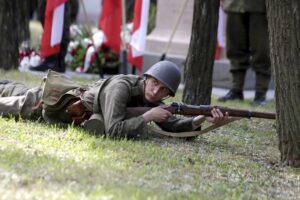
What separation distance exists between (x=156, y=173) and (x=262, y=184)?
0.70m

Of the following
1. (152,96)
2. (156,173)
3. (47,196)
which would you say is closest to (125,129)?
(152,96)

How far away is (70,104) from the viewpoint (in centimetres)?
598

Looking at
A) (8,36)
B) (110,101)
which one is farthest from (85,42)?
(110,101)

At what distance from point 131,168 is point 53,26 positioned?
6.35 metres

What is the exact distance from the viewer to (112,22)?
39.3 feet

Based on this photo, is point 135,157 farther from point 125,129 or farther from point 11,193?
point 11,193

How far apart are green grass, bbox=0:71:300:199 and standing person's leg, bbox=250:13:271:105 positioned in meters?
3.10

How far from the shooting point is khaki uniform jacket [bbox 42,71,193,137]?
5.57 metres

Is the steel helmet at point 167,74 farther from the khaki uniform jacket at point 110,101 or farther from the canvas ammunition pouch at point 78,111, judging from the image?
the canvas ammunition pouch at point 78,111

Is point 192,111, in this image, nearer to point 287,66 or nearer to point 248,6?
point 287,66

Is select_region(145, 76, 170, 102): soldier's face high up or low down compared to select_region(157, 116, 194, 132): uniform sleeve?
up

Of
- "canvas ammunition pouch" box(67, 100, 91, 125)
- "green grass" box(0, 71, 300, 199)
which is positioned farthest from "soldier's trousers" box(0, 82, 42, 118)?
"canvas ammunition pouch" box(67, 100, 91, 125)

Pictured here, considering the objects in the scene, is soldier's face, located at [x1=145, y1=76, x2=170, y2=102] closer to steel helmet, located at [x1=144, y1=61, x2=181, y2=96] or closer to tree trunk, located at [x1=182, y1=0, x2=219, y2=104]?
steel helmet, located at [x1=144, y1=61, x2=181, y2=96]

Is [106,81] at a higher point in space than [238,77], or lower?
higher
